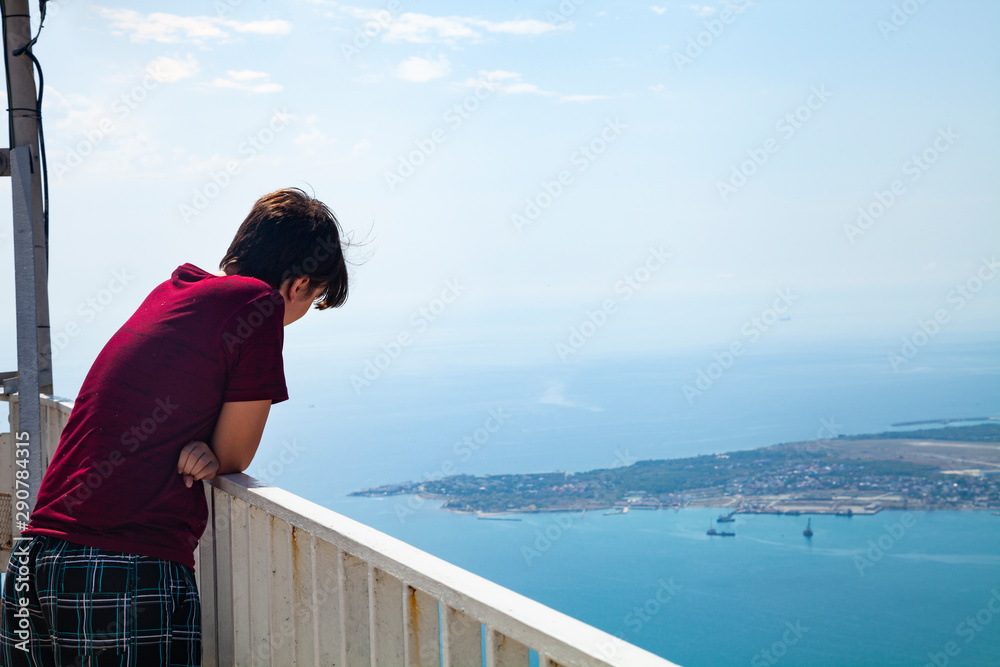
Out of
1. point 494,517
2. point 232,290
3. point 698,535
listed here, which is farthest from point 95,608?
point 698,535

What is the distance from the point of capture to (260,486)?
146 centimetres

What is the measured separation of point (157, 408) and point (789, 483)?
5572 centimetres

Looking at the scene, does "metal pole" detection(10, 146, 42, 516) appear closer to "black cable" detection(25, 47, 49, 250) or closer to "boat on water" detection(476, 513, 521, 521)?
"black cable" detection(25, 47, 49, 250)

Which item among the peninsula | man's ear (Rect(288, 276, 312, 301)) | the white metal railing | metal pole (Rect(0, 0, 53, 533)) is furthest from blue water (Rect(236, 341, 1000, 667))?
man's ear (Rect(288, 276, 312, 301))

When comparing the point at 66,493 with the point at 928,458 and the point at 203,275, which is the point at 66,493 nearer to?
the point at 203,275

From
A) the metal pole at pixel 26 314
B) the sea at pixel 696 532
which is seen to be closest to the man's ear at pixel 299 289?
the metal pole at pixel 26 314

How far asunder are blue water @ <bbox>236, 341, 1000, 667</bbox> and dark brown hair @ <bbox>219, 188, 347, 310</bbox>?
10.2 metres

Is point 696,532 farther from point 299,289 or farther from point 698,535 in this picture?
point 299,289

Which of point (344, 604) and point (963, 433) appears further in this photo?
point (963, 433)

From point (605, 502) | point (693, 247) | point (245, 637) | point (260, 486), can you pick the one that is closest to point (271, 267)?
point (260, 486)

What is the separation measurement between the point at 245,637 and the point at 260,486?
0.36 m

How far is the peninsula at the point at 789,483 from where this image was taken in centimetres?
4872

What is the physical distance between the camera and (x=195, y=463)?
4.08 ft

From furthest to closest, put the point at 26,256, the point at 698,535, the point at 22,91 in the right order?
the point at 698,535 < the point at 22,91 < the point at 26,256
